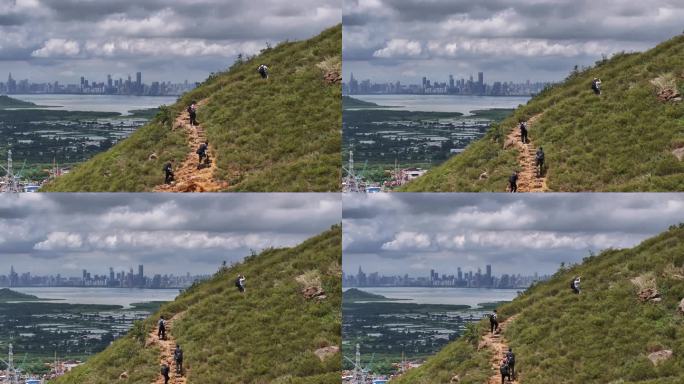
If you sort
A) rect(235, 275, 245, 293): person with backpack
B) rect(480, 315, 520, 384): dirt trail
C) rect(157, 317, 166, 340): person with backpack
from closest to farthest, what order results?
rect(480, 315, 520, 384): dirt trail → rect(157, 317, 166, 340): person with backpack → rect(235, 275, 245, 293): person with backpack

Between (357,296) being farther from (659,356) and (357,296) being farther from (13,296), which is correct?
(13,296)

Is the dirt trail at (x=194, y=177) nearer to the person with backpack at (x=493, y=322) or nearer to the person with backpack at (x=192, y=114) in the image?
the person with backpack at (x=192, y=114)

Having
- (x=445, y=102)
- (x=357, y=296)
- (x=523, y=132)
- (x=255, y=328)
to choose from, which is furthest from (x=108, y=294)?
(x=523, y=132)

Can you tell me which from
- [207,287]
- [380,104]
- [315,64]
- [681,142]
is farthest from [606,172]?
[207,287]

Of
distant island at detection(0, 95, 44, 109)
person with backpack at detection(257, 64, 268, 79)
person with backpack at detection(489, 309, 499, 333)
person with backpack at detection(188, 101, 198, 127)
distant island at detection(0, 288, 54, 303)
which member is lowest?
person with backpack at detection(489, 309, 499, 333)

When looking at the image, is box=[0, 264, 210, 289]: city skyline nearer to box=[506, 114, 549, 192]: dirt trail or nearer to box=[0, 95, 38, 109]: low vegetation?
box=[0, 95, 38, 109]: low vegetation

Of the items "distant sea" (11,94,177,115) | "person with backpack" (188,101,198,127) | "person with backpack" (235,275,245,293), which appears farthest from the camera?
"distant sea" (11,94,177,115)

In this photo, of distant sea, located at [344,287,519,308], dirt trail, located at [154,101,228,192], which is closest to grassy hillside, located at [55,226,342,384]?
distant sea, located at [344,287,519,308]

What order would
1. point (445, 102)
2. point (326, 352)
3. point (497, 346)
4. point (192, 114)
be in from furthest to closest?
1. point (192, 114)
2. point (445, 102)
3. point (326, 352)
4. point (497, 346)
